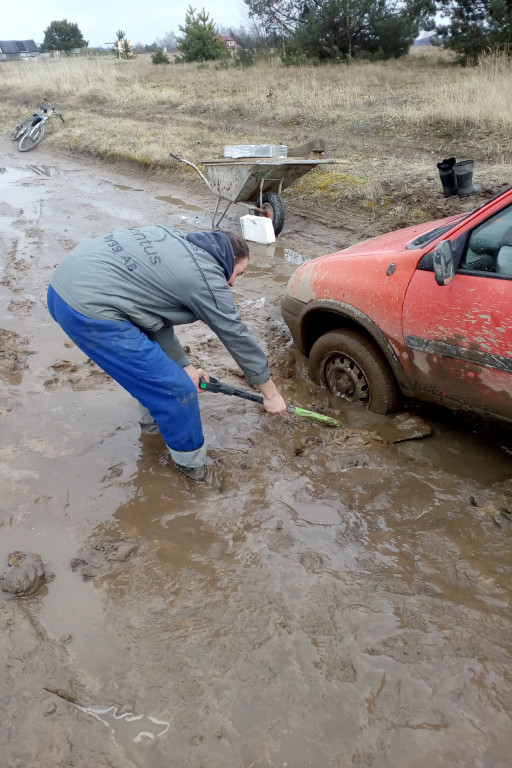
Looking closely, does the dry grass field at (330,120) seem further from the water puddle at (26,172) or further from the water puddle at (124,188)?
the water puddle at (26,172)

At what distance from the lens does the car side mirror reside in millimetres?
2881

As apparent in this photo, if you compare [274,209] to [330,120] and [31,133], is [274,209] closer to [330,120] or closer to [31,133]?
[330,120]

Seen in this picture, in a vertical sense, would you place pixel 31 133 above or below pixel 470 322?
above

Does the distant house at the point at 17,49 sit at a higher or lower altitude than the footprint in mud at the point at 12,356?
higher

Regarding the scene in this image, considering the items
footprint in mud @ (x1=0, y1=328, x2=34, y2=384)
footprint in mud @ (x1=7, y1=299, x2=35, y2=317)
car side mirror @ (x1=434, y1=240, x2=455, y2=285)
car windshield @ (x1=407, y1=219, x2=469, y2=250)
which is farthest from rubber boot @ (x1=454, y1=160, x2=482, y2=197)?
footprint in mud @ (x1=7, y1=299, x2=35, y2=317)

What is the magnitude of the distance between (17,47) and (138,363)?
73216mm

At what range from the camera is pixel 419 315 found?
10.5 feet

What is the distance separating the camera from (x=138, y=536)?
2994 millimetres

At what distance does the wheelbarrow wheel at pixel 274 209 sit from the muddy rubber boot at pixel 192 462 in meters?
5.25

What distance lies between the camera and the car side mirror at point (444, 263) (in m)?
2.88

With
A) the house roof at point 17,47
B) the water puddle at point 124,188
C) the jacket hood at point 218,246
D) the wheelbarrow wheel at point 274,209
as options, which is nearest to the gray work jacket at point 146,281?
the jacket hood at point 218,246

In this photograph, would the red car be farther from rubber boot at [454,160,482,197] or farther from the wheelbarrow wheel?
the wheelbarrow wheel

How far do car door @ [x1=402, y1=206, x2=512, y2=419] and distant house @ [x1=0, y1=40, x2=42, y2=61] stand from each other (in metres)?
67.1

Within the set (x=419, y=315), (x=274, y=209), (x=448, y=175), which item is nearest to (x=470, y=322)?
(x=419, y=315)
